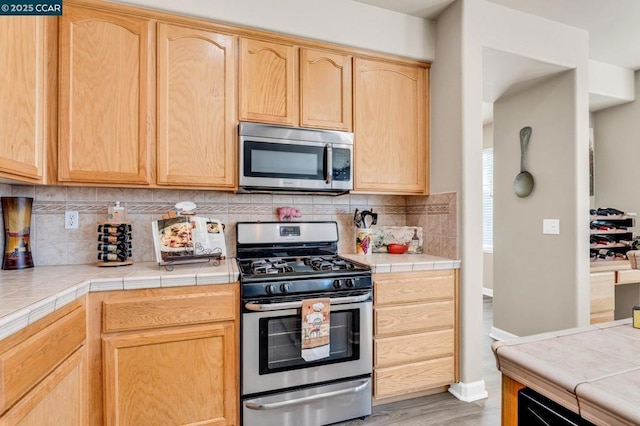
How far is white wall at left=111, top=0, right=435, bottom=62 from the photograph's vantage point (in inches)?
79.1

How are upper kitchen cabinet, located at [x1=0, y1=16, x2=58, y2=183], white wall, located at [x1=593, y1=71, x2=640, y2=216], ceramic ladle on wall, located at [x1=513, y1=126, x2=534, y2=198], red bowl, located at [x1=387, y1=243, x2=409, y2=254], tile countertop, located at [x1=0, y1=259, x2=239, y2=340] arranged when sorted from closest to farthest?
tile countertop, located at [x1=0, y1=259, x2=239, y2=340] < upper kitchen cabinet, located at [x1=0, y1=16, x2=58, y2=183] < red bowl, located at [x1=387, y1=243, x2=409, y2=254] < ceramic ladle on wall, located at [x1=513, y1=126, x2=534, y2=198] < white wall, located at [x1=593, y1=71, x2=640, y2=216]

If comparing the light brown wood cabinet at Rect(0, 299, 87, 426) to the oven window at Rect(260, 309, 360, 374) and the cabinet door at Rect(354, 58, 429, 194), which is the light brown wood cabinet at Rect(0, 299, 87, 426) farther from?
the cabinet door at Rect(354, 58, 429, 194)

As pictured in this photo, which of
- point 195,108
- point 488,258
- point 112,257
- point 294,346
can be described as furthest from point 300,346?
point 488,258

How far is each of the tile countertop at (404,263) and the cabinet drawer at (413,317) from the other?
240 millimetres

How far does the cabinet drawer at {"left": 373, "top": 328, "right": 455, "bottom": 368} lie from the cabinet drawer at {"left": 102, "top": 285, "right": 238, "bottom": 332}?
973mm

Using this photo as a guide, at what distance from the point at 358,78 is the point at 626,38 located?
97.8 inches

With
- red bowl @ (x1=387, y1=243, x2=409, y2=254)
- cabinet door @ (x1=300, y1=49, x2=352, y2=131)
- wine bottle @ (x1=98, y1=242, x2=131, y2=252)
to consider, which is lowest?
red bowl @ (x1=387, y1=243, x2=409, y2=254)

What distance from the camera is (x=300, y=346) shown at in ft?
6.02

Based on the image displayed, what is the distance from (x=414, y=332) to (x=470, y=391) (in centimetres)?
57

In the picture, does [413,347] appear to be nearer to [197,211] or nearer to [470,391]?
[470,391]

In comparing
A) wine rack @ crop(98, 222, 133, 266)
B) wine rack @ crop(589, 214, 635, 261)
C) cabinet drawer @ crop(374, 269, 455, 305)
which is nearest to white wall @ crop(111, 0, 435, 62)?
wine rack @ crop(98, 222, 133, 266)

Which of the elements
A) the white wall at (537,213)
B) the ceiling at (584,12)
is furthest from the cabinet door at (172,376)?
the white wall at (537,213)

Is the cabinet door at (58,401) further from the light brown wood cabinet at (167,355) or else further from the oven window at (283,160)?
the oven window at (283,160)

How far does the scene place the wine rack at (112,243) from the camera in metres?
1.92
